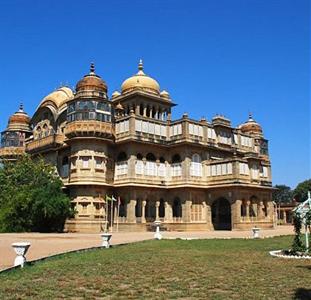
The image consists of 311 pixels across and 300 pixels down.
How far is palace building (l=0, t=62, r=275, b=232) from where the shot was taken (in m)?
39.4

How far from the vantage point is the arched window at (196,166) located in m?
42.7

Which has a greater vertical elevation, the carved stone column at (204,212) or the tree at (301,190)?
the tree at (301,190)

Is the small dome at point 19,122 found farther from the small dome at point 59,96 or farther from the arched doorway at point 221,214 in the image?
the arched doorway at point 221,214

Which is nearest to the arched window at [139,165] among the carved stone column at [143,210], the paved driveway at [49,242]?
the carved stone column at [143,210]

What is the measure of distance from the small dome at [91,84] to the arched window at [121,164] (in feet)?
21.5

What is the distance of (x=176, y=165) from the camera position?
43.3 metres

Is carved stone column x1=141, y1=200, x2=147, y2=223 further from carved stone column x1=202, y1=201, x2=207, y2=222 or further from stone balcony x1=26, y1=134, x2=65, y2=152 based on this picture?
stone balcony x1=26, y1=134, x2=65, y2=152

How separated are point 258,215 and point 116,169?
15567 mm

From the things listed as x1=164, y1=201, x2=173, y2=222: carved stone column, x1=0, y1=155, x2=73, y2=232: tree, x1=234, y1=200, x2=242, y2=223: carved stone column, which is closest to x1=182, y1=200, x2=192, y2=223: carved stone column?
x1=164, y1=201, x2=173, y2=222: carved stone column

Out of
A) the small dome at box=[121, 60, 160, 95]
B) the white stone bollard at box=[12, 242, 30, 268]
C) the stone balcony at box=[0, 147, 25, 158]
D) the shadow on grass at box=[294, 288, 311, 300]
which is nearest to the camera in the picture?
the shadow on grass at box=[294, 288, 311, 300]

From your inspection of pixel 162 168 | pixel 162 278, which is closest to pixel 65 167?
pixel 162 168

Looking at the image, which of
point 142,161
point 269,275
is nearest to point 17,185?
point 142,161

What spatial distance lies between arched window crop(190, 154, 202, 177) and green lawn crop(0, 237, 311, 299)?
27273 mm

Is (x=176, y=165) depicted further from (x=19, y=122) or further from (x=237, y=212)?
(x=19, y=122)
